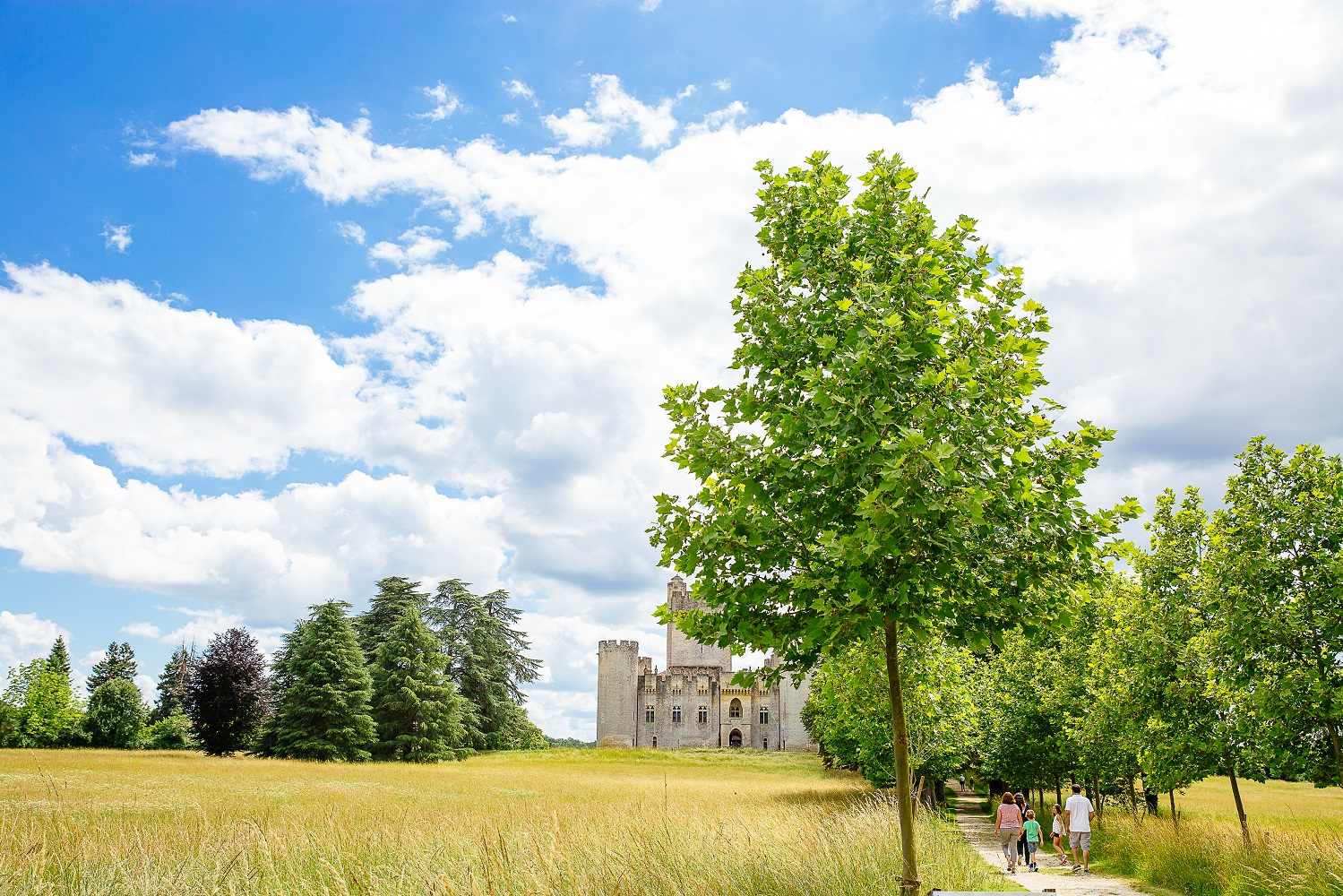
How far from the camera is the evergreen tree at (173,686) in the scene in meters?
70.9

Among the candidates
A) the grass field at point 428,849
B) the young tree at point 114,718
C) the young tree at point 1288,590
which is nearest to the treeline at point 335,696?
the young tree at point 114,718

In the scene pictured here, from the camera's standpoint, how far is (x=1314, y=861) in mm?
10922

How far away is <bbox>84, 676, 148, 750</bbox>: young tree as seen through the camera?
5912 cm

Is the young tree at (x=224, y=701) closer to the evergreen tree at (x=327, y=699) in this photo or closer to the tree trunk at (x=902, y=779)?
the evergreen tree at (x=327, y=699)

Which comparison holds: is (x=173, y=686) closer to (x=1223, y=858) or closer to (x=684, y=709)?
(x=684, y=709)

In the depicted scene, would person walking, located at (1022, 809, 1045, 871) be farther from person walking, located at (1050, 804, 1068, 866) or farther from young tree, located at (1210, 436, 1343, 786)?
young tree, located at (1210, 436, 1343, 786)

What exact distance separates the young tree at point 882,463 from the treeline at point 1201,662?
0.84 meters

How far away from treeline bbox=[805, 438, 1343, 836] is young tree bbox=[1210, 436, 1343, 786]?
2 centimetres

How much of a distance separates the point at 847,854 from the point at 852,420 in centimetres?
541

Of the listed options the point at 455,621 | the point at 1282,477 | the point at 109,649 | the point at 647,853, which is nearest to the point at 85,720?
the point at 455,621

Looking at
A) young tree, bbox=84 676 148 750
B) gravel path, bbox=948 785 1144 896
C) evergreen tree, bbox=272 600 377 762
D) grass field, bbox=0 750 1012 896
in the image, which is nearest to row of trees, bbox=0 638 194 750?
young tree, bbox=84 676 148 750

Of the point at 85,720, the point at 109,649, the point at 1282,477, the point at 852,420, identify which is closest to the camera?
the point at 852,420

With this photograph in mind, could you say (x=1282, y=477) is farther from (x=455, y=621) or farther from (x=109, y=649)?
(x=109, y=649)

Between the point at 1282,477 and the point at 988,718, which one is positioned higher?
the point at 1282,477
